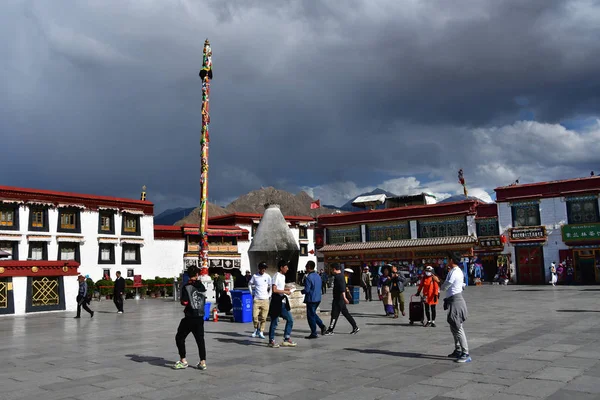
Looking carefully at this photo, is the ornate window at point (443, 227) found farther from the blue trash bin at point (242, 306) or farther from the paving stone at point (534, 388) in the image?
the paving stone at point (534, 388)

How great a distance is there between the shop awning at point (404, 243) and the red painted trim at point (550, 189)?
173 inches

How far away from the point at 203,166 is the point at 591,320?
17.8 meters

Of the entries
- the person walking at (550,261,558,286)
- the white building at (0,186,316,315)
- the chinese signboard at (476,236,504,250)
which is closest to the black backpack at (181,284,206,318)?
the white building at (0,186,316,315)

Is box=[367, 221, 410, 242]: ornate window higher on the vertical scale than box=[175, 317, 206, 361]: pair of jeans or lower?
higher

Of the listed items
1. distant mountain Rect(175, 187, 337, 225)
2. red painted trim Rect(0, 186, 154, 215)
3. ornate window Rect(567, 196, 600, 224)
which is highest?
distant mountain Rect(175, 187, 337, 225)

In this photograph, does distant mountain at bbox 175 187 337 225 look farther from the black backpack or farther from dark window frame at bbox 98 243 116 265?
the black backpack

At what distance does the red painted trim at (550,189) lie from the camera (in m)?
35.5

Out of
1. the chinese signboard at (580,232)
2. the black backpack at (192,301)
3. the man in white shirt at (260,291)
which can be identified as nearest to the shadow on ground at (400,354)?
the man in white shirt at (260,291)

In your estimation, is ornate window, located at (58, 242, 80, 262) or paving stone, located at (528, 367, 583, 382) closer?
paving stone, located at (528, 367, 583, 382)

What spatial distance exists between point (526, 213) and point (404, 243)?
10582 mm

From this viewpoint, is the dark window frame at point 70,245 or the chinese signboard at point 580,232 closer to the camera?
the chinese signboard at point 580,232

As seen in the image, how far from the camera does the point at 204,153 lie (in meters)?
25.0

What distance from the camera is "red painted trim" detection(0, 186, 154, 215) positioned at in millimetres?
36312

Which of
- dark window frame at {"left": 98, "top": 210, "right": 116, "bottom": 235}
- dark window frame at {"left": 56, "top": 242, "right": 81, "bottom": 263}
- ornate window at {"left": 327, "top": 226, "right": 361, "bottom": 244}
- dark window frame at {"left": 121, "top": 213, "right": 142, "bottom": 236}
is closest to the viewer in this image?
dark window frame at {"left": 56, "top": 242, "right": 81, "bottom": 263}
